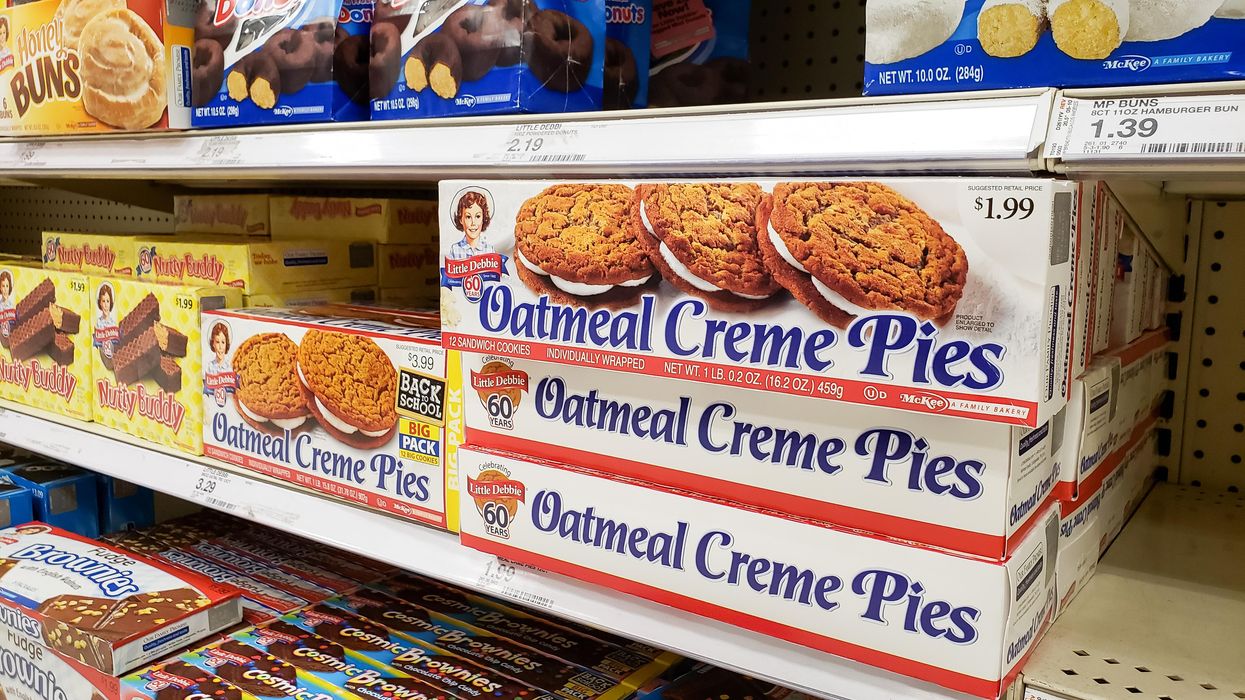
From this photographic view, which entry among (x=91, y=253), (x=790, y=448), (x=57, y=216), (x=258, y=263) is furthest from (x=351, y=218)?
(x=57, y=216)

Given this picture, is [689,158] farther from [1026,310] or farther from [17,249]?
[17,249]

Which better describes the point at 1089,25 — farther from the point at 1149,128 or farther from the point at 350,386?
the point at 350,386

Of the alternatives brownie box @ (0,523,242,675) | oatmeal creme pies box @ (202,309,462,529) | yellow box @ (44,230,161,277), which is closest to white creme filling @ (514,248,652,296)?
oatmeal creme pies box @ (202,309,462,529)

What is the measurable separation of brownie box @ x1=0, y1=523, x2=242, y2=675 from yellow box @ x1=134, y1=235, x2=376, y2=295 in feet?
1.54

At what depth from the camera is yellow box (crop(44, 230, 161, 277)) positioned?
1.59 metres

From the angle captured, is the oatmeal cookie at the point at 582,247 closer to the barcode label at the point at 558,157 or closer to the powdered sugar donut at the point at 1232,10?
the barcode label at the point at 558,157

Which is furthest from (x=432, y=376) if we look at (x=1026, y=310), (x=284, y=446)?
(x=1026, y=310)

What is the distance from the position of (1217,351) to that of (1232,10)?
2.64 feet

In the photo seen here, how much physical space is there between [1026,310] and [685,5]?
2.68 ft

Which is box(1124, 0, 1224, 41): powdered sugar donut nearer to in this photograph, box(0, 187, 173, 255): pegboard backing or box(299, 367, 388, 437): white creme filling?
box(299, 367, 388, 437): white creme filling

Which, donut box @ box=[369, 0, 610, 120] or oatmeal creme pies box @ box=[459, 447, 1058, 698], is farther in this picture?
donut box @ box=[369, 0, 610, 120]

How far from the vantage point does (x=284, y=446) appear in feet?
4.28

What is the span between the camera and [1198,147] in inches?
25.0

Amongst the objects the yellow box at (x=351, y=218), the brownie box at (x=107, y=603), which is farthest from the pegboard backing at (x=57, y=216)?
the brownie box at (x=107, y=603)
